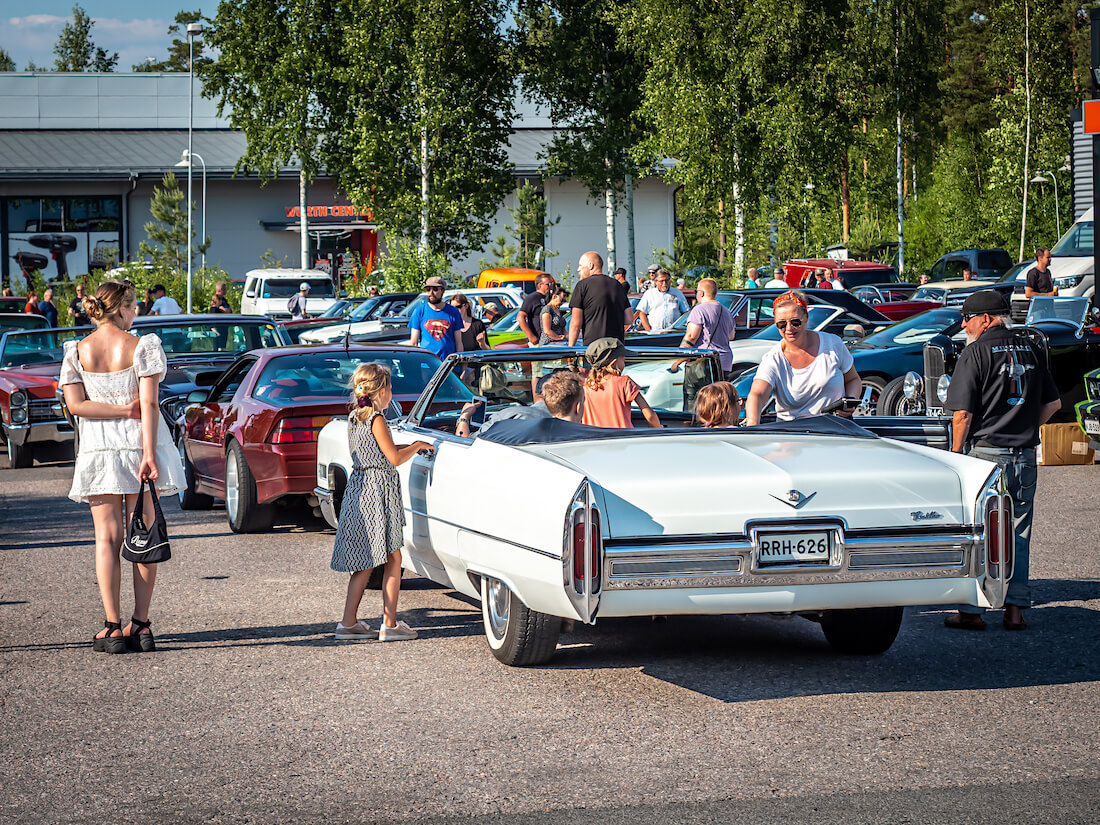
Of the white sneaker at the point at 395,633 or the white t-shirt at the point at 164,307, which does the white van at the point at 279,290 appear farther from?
the white sneaker at the point at 395,633

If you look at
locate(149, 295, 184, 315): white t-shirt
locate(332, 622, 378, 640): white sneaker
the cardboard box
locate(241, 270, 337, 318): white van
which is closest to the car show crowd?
locate(332, 622, 378, 640): white sneaker

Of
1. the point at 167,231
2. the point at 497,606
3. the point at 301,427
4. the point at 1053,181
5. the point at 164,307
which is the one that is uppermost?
the point at 1053,181

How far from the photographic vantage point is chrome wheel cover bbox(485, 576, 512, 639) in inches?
271

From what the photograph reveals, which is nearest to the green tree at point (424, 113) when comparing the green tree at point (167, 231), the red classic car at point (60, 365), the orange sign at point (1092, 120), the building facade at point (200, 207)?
the green tree at point (167, 231)

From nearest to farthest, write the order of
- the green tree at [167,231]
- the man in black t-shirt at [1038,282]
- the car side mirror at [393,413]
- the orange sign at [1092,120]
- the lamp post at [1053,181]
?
the car side mirror at [393,413] < the orange sign at [1092,120] < the man in black t-shirt at [1038,282] < the green tree at [167,231] < the lamp post at [1053,181]

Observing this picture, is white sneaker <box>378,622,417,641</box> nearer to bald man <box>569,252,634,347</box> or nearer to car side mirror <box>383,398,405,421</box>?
car side mirror <box>383,398,405,421</box>

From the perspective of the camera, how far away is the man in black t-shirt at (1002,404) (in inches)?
313

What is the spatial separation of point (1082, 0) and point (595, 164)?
29.9 meters

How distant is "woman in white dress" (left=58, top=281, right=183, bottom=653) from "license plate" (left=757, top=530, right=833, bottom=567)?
10.2ft

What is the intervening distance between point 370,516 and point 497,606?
1006mm

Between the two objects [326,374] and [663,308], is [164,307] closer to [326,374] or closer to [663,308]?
[663,308]

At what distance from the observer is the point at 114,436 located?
290 inches

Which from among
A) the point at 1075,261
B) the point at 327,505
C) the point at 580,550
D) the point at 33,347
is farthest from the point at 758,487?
the point at 1075,261

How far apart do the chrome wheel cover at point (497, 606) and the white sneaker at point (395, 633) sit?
792mm
